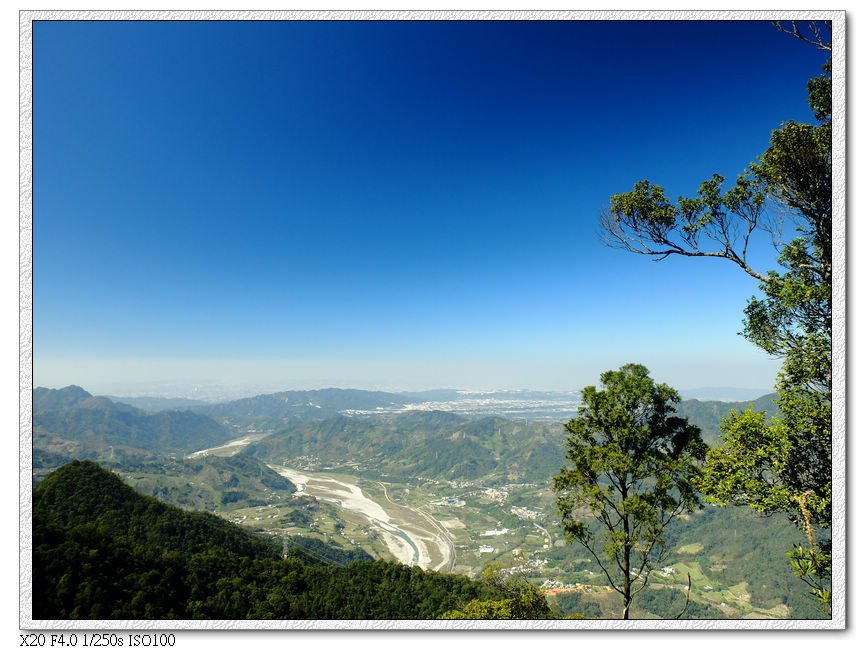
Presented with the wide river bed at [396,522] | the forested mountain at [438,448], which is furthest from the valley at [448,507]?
the forested mountain at [438,448]

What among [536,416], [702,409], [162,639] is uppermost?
[162,639]

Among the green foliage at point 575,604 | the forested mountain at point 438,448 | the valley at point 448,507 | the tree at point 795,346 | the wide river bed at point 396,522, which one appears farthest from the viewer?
the forested mountain at point 438,448

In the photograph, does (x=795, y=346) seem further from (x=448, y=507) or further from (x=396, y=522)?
(x=448, y=507)

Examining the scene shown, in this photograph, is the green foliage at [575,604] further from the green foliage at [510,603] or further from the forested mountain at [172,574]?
the green foliage at [510,603]

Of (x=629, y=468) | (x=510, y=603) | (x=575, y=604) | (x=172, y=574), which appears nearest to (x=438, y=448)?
(x=575, y=604)
